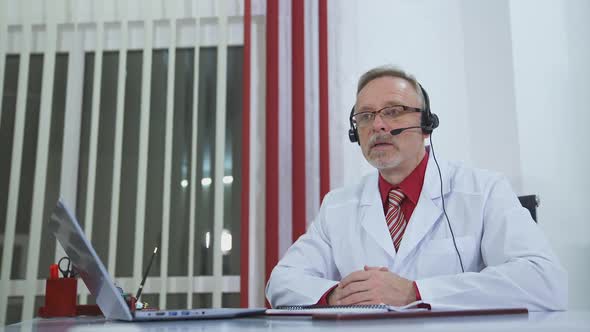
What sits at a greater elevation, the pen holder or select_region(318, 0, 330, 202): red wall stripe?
select_region(318, 0, 330, 202): red wall stripe

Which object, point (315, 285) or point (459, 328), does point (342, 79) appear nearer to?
point (315, 285)

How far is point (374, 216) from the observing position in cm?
183

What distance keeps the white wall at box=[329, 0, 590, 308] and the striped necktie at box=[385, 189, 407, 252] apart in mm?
797

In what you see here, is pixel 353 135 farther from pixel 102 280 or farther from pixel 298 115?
pixel 102 280

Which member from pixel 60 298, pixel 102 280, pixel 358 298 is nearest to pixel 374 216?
pixel 358 298

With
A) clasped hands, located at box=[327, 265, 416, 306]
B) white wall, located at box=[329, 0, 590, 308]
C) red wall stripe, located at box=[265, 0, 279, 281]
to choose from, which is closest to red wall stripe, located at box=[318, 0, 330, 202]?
white wall, located at box=[329, 0, 590, 308]

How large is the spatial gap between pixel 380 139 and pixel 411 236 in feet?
1.14

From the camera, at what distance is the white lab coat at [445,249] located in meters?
1.44

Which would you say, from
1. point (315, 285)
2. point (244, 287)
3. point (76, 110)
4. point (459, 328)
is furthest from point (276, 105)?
point (459, 328)

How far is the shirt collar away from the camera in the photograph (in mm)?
1848

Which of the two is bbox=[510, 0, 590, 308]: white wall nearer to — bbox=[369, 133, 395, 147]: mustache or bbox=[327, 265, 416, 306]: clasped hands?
bbox=[369, 133, 395, 147]: mustache

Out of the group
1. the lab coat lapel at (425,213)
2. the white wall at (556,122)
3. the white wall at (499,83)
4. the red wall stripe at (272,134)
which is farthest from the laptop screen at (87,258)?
the white wall at (556,122)

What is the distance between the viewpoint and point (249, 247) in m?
2.64

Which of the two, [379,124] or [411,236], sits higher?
[379,124]
